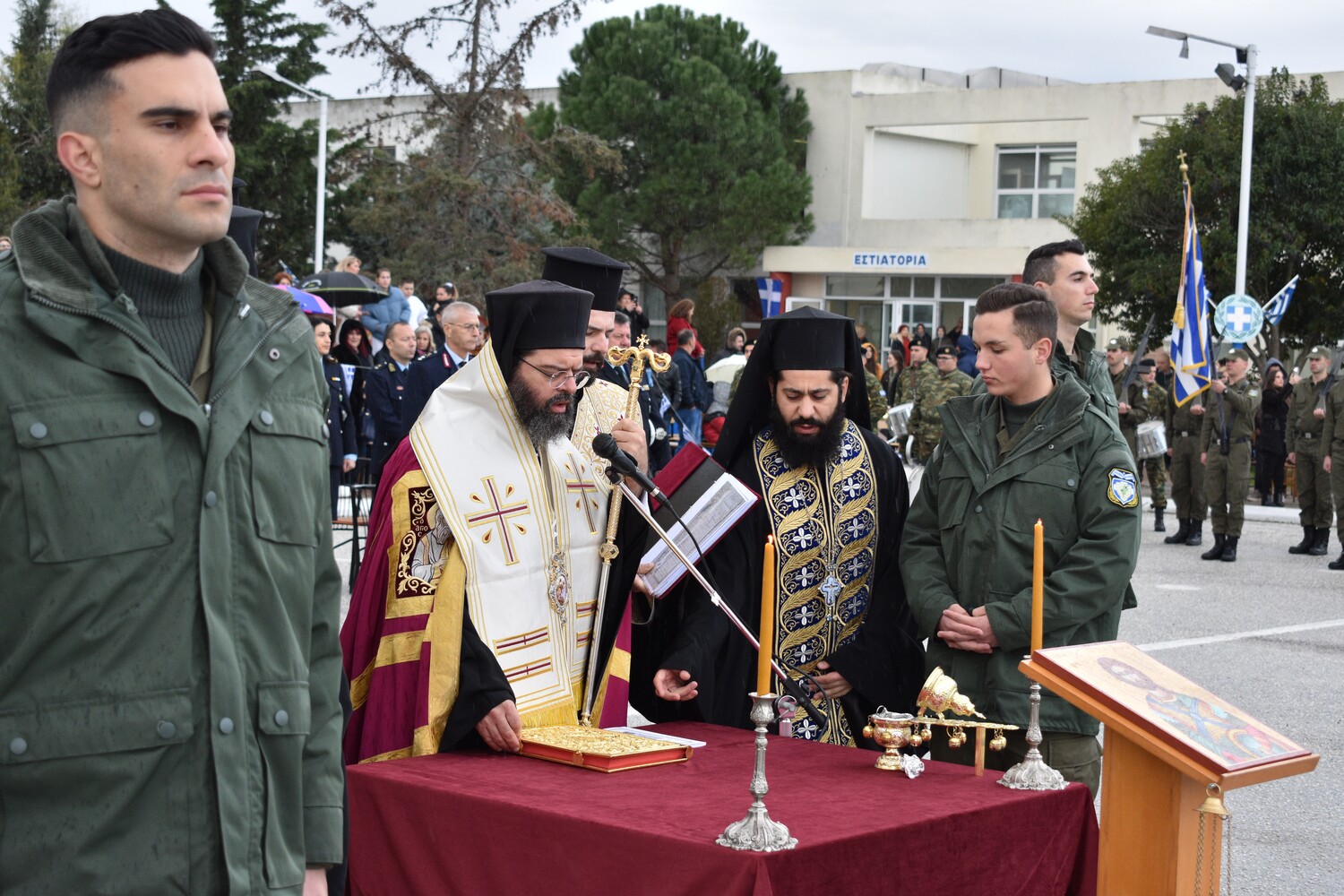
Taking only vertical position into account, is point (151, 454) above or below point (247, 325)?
below

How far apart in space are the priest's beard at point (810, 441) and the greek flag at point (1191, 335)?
12794 millimetres

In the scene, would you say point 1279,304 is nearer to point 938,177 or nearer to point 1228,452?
point 1228,452

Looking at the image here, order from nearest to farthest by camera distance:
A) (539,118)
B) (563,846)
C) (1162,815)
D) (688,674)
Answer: (563,846) < (1162,815) < (688,674) < (539,118)

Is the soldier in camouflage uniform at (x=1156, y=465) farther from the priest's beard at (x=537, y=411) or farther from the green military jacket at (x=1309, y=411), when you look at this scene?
the priest's beard at (x=537, y=411)

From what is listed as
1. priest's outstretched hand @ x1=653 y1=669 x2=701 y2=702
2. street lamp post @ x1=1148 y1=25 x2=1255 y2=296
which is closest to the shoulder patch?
priest's outstretched hand @ x1=653 y1=669 x2=701 y2=702

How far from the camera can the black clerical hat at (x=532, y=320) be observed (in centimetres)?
458

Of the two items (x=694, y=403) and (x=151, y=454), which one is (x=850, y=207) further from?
(x=151, y=454)

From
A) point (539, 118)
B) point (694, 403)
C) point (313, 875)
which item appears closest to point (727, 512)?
point (313, 875)

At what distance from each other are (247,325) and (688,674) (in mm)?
2568

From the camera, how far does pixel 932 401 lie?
16.8 meters

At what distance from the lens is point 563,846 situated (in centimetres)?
342

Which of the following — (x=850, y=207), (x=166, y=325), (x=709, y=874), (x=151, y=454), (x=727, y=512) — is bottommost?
(x=709, y=874)

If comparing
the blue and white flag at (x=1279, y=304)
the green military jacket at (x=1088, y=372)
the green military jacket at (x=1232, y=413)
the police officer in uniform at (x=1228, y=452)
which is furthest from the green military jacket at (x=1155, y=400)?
the green military jacket at (x=1088, y=372)

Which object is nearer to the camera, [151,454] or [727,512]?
[151,454]
